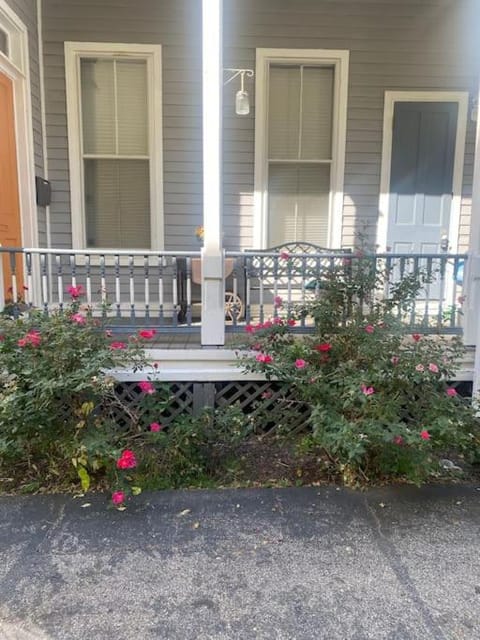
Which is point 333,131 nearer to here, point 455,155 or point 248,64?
point 248,64

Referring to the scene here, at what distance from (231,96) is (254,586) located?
440cm

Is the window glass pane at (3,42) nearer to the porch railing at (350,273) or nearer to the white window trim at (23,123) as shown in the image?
the white window trim at (23,123)

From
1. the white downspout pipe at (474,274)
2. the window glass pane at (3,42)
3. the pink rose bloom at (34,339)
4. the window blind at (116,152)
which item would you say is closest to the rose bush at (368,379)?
the white downspout pipe at (474,274)

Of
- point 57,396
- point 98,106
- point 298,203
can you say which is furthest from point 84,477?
point 98,106

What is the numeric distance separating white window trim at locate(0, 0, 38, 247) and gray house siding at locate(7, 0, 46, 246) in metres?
0.09

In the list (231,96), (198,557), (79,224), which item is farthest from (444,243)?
(198,557)

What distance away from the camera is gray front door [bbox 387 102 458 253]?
4.86 m

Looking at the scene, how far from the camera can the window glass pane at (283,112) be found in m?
4.86

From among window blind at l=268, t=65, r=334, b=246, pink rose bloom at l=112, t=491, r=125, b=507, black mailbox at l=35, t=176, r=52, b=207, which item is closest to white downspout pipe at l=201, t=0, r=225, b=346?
pink rose bloom at l=112, t=491, r=125, b=507

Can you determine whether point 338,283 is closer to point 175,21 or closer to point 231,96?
point 231,96

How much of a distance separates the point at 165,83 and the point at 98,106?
28.2 inches

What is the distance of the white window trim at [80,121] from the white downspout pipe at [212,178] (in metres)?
1.76

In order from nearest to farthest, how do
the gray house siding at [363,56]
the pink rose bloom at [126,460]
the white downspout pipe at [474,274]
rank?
the pink rose bloom at [126,460] → the white downspout pipe at [474,274] → the gray house siding at [363,56]

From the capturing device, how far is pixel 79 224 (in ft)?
15.9
